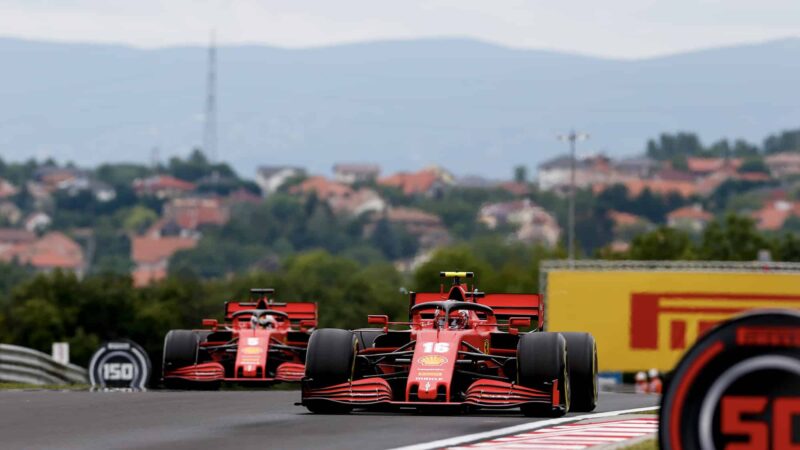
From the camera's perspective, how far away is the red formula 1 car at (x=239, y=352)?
27.8m

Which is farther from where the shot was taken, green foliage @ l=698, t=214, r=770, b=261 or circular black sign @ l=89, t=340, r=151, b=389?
green foliage @ l=698, t=214, r=770, b=261

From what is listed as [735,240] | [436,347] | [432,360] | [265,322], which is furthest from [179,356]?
[735,240]

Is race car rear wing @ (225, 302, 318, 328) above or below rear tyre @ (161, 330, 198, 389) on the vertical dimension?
above

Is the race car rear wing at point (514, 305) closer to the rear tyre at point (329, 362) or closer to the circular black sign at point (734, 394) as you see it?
the rear tyre at point (329, 362)

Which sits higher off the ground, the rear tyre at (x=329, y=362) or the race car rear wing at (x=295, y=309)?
the race car rear wing at (x=295, y=309)

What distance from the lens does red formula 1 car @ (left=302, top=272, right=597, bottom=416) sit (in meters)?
18.0

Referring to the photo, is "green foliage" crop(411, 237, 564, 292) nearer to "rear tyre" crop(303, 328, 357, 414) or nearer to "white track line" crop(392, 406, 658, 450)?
"rear tyre" crop(303, 328, 357, 414)

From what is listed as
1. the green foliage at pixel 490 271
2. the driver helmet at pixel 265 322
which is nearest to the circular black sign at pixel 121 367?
the driver helmet at pixel 265 322

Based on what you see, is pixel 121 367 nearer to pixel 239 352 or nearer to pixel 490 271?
pixel 239 352

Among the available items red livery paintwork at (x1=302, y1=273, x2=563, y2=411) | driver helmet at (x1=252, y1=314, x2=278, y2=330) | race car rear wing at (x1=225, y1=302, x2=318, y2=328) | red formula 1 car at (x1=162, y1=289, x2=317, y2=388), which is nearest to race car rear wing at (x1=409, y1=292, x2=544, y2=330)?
red livery paintwork at (x1=302, y1=273, x2=563, y2=411)

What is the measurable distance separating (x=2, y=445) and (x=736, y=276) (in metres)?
28.1

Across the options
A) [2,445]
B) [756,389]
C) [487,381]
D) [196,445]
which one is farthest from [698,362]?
[487,381]

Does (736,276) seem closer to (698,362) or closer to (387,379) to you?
(387,379)

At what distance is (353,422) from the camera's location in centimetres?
1630
